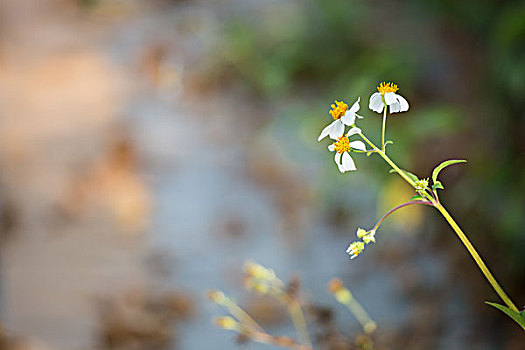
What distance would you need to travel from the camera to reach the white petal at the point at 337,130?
1.26 feet

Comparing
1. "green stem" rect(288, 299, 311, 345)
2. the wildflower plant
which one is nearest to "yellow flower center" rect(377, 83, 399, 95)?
the wildflower plant

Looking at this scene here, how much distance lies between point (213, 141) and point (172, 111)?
0.52ft

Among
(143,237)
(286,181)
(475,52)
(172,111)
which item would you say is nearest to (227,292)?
(143,237)

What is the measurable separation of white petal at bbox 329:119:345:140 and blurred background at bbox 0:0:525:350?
601 millimetres

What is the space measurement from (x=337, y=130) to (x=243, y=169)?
1074 millimetres

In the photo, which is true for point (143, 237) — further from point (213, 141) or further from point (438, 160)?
point (438, 160)

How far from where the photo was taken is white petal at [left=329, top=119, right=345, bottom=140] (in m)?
0.39

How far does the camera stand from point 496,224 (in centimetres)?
108

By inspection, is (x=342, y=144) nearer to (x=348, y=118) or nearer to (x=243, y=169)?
(x=348, y=118)

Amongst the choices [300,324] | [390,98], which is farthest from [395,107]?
[300,324]

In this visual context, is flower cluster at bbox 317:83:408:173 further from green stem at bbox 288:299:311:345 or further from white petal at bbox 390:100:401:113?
green stem at bbox 288:299:311:345

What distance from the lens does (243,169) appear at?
4.79 ft

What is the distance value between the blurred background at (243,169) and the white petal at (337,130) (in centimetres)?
60

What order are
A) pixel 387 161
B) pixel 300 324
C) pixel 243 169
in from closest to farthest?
pixel 387 161, pixel 300 324, pixel 243 169
